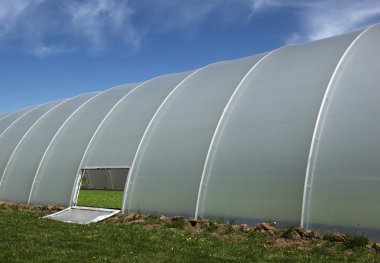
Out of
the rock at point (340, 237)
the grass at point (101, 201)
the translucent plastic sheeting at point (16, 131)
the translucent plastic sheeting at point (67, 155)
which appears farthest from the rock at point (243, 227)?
the translucent plastic sheeting at point (16, 131)

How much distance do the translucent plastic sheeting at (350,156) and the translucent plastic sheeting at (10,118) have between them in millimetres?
27249

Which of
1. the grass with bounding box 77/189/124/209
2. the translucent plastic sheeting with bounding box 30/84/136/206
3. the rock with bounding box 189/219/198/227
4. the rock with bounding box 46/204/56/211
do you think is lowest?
the grass with bounding box 77/189/124/209

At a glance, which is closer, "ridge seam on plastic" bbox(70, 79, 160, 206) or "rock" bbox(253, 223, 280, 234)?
"rock" bbox(253, 223, 280, 234)

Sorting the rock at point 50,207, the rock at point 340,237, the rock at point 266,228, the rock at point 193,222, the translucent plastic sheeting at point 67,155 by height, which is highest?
the translucent plastic sheeting at point 67,155

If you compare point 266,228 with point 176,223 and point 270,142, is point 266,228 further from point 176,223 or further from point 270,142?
point 176,223

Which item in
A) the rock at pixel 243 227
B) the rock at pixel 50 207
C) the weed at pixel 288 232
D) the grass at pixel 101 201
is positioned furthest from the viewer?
the grass at pixel 101 201

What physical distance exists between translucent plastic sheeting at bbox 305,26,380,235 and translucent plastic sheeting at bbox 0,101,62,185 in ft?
Result: 70.3

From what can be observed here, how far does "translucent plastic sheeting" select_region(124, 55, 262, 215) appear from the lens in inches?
758

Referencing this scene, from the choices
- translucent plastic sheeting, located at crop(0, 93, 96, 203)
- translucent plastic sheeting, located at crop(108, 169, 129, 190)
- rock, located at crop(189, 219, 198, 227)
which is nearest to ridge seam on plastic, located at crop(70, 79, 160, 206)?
translucent plastic sheeting, located at crop(0, 93, 96, 203)

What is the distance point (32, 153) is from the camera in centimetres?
2895

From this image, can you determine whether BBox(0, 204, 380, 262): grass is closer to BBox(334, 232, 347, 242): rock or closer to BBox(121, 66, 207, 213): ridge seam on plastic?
BBox(334, 232, 347, 242): rock

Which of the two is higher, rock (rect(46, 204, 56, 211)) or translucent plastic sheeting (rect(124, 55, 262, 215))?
translucent plastic sheeting (rect(124, 55, 262, 215))

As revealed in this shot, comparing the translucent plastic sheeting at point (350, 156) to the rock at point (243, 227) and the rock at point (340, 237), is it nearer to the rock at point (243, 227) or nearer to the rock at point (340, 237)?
the rock at point (340, 237)

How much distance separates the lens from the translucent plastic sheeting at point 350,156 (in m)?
14.1
